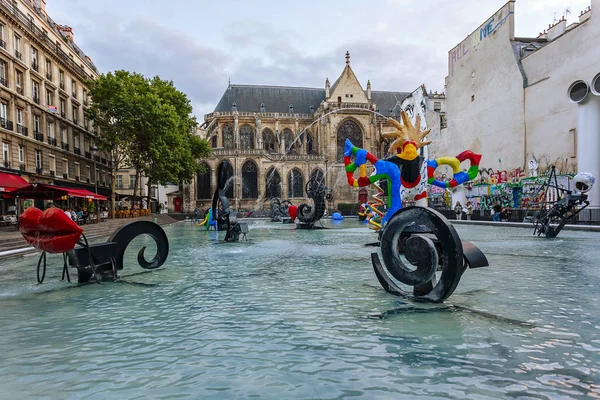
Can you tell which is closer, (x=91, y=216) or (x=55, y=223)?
(x=55, y=223)

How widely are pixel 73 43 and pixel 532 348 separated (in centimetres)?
4668

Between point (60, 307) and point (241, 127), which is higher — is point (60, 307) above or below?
below

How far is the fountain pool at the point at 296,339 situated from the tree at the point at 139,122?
25.8 meters

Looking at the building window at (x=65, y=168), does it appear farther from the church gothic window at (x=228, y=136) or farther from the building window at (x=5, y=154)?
the church gothic window at (x=228, y=136)

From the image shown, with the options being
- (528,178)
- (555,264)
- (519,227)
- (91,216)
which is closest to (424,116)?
(528,178)

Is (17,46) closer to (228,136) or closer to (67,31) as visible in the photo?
(67,31)

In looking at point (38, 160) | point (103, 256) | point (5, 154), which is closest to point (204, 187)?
point (38, 160)

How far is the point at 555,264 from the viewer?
8492mm

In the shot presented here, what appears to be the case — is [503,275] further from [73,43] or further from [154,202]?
[154,202]

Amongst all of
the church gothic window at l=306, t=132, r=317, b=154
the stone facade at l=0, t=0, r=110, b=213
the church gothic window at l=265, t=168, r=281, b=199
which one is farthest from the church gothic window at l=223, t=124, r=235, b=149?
the stone facade at l=0, t=0, r=110, b=213

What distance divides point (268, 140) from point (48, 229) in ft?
187

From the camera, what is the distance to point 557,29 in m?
34.8

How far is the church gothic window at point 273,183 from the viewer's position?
54375 millimetres

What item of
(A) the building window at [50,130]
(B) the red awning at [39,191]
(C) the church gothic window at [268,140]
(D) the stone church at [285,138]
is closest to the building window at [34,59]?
(A) the building window at [50,130]
